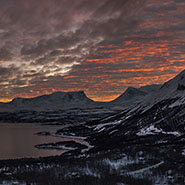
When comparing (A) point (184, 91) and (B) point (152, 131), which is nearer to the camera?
(B) point (152, 131)

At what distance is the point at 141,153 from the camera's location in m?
51.9

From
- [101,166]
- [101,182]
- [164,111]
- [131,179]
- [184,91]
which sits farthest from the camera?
[184,91]

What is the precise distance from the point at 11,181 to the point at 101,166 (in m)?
16.7

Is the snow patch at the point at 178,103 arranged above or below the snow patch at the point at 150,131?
above

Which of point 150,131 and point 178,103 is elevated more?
point 178,103

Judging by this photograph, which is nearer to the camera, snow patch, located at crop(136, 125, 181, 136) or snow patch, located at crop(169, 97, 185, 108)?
snow patch, located at crop(136, 125, 181, 136)

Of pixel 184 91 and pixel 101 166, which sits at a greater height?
pixel 184 91

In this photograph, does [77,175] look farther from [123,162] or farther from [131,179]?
[123,162]

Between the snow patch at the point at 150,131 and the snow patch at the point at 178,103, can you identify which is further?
the snow patch at the point at 178,103

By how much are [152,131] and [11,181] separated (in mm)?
78166

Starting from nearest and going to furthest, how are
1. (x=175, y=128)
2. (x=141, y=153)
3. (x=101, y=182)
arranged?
(x=101, y=182) → (x=141, y=153) → (x=175, y=128)

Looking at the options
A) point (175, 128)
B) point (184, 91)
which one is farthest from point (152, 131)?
point (184, 91)

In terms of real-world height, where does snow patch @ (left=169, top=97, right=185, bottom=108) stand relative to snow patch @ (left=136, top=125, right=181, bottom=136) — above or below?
above

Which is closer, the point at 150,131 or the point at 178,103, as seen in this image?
the point at 150,131
